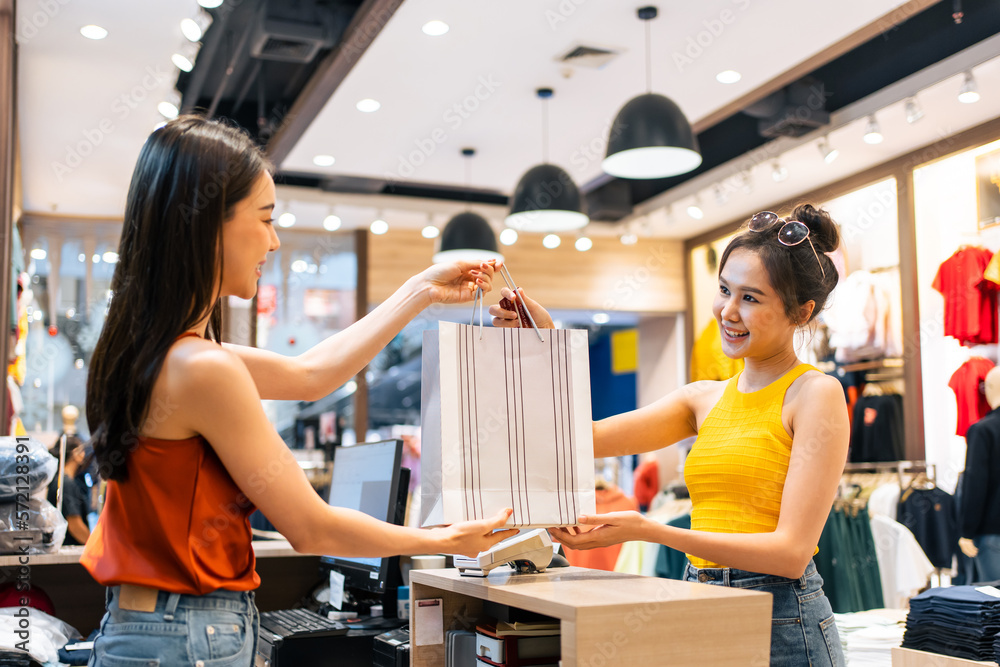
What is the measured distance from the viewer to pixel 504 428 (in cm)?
148

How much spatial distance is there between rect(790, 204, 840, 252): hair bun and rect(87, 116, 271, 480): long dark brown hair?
3.38 ft

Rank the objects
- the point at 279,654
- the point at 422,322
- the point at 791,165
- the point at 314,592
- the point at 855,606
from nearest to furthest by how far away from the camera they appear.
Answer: the point at 279,654
the point at 314,592
the point at 855,606
the point at 791,165
the point at 422,322

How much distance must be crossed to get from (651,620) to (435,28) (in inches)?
157

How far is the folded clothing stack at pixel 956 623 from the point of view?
208 centimetres

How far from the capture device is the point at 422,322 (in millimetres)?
10242

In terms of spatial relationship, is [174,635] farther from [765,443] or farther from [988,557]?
[988,557]

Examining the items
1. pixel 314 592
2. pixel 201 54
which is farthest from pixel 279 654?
pixel 201 54

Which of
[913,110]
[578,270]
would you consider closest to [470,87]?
[913,110]

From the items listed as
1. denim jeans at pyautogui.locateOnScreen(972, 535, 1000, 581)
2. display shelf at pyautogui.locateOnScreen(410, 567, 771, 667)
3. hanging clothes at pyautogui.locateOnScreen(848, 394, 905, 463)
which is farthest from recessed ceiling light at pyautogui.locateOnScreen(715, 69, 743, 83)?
display shelf at pyautogui.locateOnScreen(410, 567, 771, 667)

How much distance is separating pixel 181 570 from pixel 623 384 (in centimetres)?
984

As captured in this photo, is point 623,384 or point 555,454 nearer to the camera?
point 555,454

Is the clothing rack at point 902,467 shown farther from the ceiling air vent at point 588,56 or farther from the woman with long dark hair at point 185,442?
the woman with long dark hair at point 185,442

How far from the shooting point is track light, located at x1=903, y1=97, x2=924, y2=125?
5.16m

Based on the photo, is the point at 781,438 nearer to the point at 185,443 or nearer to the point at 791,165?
the point at 185,443
